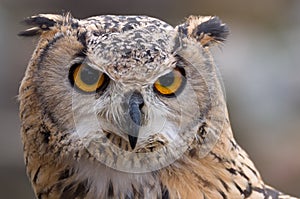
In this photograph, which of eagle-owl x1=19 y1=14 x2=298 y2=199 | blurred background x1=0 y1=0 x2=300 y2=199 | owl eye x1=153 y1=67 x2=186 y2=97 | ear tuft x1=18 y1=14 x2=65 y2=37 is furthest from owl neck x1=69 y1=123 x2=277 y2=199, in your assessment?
blurred background x1=0 y1=0 x2=300 y2=199

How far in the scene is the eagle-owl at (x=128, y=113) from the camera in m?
1.96

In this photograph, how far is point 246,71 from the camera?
5.46 meters

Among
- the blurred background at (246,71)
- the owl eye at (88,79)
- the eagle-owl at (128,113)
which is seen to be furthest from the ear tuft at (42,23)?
the blurred background at (246,71)

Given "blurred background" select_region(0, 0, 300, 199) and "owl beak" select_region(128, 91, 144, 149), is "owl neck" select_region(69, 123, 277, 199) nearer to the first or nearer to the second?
"owl beak" select_region(128, 91, 144, 149)

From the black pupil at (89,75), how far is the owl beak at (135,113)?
0.11 meters

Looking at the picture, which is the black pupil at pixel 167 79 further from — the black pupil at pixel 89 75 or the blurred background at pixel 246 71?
the blurred background at pixel 246 71

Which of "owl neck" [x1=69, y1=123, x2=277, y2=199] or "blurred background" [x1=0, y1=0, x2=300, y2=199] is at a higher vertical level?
"owl neck" [x1=69, y1=123, x2=277, y2=199]

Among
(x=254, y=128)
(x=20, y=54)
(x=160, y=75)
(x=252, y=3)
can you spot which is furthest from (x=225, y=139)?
(x=252, y=3)

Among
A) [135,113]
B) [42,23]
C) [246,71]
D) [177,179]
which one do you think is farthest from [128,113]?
[246,71]

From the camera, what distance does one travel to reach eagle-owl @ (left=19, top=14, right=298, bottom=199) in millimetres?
1955

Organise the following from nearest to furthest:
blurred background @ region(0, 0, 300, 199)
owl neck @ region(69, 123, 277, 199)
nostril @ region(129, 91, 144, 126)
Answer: nostril @ region(129, 91, 144, 126) < owl neck @ region(69, 123, 277, 199) < blurred background @ region(0, 0, 300, 199)

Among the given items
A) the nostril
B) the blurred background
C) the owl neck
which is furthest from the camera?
the blurred background

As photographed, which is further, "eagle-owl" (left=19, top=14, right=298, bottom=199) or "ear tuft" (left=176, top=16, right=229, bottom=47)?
"ear tuft" (left=176, top=16, right=229, bottom=47)

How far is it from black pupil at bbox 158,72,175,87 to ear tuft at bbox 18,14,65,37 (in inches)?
13.8
